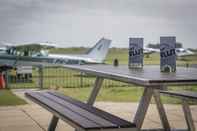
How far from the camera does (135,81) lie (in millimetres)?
3611

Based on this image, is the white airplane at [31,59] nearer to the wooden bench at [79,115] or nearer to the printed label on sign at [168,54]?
the wooden bench at [79,115]

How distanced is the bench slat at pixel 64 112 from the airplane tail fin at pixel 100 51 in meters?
22.7

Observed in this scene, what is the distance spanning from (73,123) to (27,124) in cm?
267

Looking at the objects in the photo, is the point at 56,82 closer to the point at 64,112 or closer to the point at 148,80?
the point at 64,112

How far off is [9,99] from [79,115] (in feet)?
17.6

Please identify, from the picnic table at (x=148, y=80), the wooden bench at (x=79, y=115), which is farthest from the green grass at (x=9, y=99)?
the picnic table at (x=148, y=80)

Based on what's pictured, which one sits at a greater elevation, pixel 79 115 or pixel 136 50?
pixel 136 50

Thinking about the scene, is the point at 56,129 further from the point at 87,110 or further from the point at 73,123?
the point at 73,123

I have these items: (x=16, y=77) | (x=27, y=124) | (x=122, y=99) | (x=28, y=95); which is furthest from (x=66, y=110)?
(x=16, y=77)

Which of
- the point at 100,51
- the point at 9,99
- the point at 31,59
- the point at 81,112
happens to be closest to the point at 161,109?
the point at 81,112

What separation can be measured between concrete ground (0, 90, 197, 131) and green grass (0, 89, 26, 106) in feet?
1.33

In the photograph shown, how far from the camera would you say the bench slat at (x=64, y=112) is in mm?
3446

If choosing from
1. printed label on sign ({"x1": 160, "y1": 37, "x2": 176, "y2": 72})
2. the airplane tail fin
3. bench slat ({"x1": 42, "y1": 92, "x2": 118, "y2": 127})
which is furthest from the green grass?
the airplane tail fin

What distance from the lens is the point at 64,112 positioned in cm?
407
